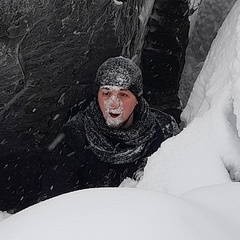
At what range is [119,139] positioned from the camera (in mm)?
2881

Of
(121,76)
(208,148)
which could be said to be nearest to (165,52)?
(121,76)

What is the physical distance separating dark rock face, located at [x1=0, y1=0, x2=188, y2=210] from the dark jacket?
414mm

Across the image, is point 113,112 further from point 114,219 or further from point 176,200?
point 114,219

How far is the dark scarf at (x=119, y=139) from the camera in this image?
287 cm

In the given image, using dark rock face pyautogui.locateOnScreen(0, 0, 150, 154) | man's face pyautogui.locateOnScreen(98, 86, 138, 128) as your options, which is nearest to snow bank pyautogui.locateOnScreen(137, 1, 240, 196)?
man's face pyautogui.locateOnScreen(98, 86, 138, 128)

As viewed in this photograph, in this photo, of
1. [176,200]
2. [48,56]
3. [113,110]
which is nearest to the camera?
[176,200]

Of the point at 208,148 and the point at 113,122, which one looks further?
the point at 113,122

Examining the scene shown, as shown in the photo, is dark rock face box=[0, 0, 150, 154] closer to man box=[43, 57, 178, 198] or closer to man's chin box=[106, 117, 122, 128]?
man box=[43, 57, 178, 198]

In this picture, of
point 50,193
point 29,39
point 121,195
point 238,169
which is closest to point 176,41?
point 29,39

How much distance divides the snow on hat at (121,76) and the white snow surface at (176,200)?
65cm

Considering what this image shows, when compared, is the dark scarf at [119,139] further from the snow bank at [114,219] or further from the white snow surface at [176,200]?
the snow bank at [114,219]

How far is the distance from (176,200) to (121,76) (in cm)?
159

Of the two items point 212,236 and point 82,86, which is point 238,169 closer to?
point 212,236

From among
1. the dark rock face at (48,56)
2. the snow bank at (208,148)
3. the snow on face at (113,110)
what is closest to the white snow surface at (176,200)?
the snow bank at (208,148)
